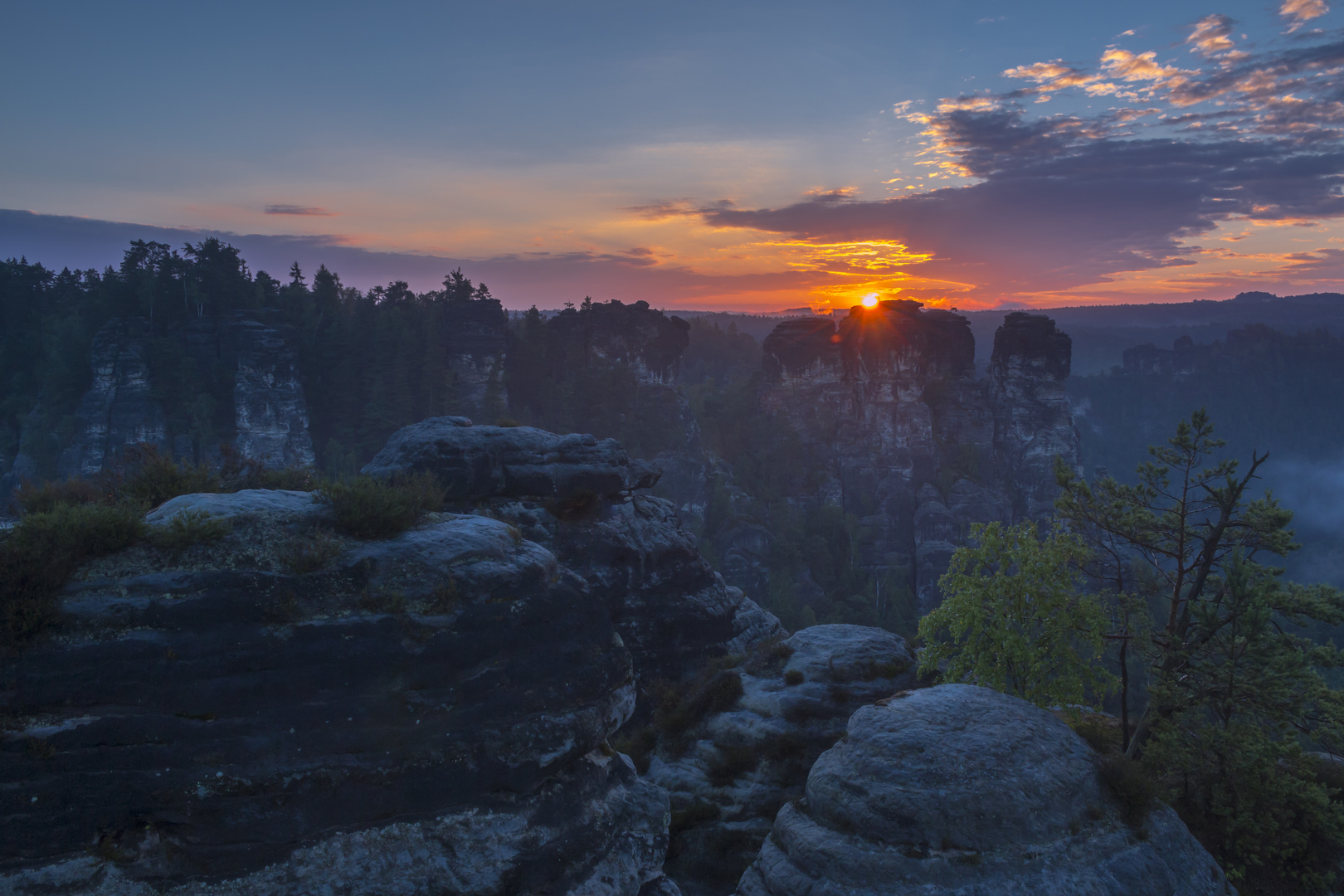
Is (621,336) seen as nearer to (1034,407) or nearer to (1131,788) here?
(1034,407)

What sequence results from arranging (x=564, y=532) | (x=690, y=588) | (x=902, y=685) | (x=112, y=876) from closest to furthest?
(x=112, y=876)
(x=902, y=685)
(x=564, y=532)
(x=690, y=588)

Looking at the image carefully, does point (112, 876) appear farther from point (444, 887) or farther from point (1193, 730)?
point (1193, 730)

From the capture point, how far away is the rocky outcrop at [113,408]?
241 feet

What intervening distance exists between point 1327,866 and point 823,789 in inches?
435

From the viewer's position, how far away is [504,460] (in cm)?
3331

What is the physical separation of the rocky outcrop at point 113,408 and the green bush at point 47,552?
73.0 metres

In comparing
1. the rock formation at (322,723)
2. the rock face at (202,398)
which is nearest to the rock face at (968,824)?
the rock formation at (322,723)

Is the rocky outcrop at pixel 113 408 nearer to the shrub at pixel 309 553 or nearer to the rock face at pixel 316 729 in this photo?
the shrub at pixel 309 553

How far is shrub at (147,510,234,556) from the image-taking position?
13.3m

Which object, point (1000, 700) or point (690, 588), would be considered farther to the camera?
point (690, 588)

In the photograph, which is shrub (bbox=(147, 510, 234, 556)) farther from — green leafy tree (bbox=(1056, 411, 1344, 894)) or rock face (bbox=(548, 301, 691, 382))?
rock face (bbox=(548, 301, 691, 382))

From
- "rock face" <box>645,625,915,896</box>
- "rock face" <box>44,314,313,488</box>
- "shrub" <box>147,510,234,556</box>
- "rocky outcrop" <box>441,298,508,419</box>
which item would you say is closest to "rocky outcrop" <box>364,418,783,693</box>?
"rock face" <box>645,625,915,896</box>

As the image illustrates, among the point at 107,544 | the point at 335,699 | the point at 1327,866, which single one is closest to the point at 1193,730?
the point at 1327,866

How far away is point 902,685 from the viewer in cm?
2288
